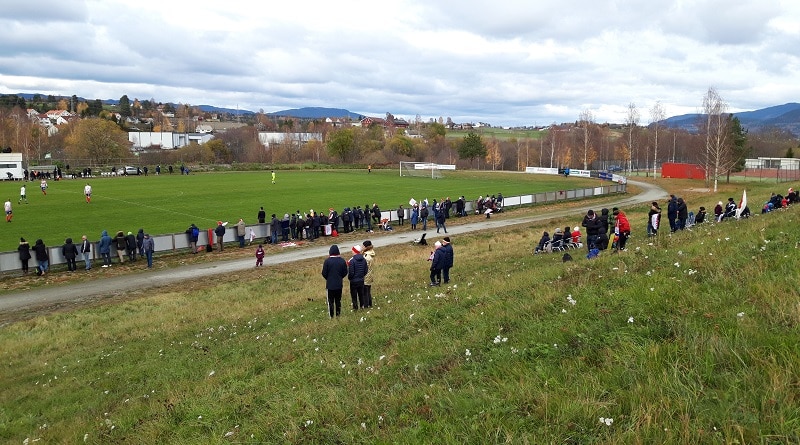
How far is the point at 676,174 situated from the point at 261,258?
69.3 meters

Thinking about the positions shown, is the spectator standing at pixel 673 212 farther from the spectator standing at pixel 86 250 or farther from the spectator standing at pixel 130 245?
the spectator standing at pixel 86 250

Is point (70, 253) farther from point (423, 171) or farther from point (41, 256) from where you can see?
point (423, 171)

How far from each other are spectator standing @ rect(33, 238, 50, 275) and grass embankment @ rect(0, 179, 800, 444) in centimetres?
1035

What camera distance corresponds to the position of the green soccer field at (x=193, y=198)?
32.8 m

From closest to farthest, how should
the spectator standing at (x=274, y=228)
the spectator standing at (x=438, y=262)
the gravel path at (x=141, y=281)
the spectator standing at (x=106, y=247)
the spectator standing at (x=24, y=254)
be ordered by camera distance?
the spectator standing at (x=438, y=262) < the gravel path at (x=141, y=281) < the spectator standing at (x=24, y=254) < the spectator standing at (x=106, y=247) < the spectator standing at (x=274, y=228)

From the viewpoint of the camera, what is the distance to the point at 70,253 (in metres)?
23.1

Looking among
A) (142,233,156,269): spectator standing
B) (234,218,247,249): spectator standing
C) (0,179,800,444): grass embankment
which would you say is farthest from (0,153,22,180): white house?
(0,179,800,444): grass embankment

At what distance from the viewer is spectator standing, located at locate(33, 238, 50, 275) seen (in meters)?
22.4

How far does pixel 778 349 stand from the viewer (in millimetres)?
5008

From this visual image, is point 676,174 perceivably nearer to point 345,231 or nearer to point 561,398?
point 345,231

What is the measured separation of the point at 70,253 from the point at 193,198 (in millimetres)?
24565

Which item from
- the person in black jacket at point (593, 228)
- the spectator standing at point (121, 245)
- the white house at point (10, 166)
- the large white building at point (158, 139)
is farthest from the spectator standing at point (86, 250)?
the large white building at point (158, 139)

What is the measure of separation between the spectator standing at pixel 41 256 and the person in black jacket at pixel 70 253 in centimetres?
70

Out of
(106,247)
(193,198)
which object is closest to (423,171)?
(193,198)
